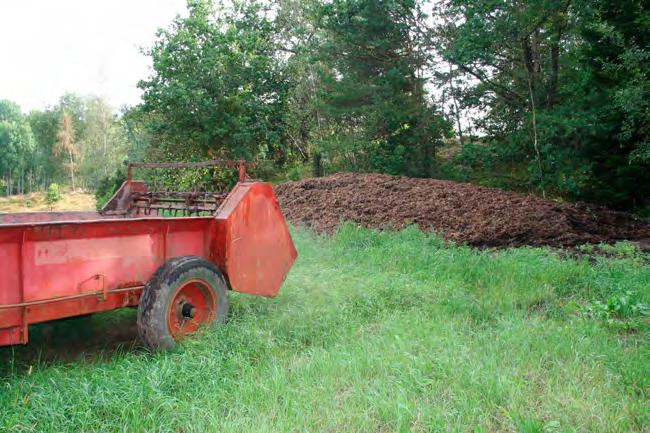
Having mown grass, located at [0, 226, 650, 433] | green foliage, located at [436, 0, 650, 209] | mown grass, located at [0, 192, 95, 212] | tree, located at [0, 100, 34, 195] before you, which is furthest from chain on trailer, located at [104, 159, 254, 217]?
tree, located at [0, 100, 34, 195]

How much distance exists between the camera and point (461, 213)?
36.0ft

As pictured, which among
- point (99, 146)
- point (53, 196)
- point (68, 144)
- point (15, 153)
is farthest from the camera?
point (99, 146)

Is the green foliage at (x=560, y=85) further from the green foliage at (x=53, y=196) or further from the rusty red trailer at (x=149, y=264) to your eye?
the green foliage at (x=53, y=196)

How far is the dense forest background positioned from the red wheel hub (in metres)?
8.60

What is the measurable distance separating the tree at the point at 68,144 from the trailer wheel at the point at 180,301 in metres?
43.8

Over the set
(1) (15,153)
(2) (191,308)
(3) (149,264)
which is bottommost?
(2) (191,308)

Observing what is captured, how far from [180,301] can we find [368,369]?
158cm

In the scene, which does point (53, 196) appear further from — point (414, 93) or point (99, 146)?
point (414, 93)

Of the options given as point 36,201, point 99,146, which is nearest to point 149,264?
point 36,201

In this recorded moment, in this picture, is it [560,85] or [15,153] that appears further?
[15,153]

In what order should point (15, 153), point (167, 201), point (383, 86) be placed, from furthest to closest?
point (15, 153) → point (383, 86) → point (167, 201)

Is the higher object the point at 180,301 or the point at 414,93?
the point at 414,93

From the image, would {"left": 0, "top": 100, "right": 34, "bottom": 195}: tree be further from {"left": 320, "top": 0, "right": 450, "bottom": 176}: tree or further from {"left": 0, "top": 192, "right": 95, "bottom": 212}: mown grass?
{"left": 320, "top": 0, "right": 450, "bottom": 176}: tree

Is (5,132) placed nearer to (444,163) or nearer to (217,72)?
(217,72)
